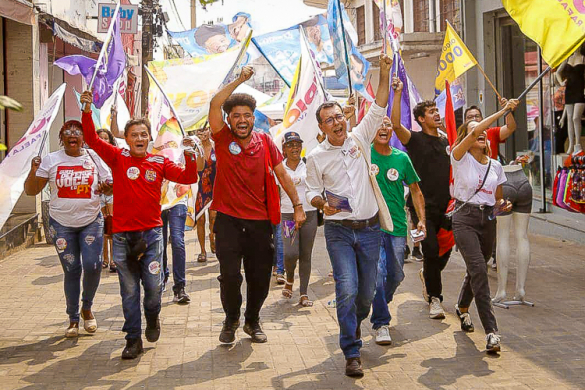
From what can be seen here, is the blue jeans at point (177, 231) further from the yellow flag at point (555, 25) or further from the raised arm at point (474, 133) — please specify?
the yellow flag at point (555, 25)

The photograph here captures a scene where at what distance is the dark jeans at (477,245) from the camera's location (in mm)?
6594

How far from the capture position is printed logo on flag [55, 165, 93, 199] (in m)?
7.17

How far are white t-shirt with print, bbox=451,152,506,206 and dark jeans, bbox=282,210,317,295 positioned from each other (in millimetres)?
2310

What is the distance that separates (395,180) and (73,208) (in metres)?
2.71

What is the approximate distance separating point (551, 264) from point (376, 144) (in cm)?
480

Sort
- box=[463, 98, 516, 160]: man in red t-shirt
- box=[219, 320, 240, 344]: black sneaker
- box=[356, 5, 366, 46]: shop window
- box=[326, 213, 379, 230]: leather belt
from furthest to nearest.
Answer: box=[356, 5, 366, 46]: shop window
box=[463, 98, 516, 160]: man in red t-shirt
box=[219, 320, 240, 344]: black sneaker
box=[326, 213, 379, 230]: leather belt

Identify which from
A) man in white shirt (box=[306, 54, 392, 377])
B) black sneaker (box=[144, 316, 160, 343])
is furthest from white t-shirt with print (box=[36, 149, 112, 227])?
man in white shirt (box=[306, 54, 392, 377])

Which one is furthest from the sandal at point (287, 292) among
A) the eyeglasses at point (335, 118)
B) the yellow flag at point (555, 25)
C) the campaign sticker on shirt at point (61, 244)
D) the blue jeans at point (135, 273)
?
the yellow flag at point (555, 25)

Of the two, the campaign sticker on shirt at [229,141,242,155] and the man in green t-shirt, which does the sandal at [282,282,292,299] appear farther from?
the campaign sticker on shirt at [229,141,242,155]

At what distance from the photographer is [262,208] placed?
6684mm

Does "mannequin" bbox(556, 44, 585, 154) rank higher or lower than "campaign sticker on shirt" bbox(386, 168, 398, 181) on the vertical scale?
higher

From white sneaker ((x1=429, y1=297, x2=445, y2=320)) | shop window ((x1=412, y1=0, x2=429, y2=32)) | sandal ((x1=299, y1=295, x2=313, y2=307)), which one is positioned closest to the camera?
white sneaker ((x1=429, y1=297, x2=445, y2=320))

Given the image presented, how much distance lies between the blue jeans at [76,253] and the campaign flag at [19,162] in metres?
0.74

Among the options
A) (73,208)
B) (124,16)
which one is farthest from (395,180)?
(124,16)
